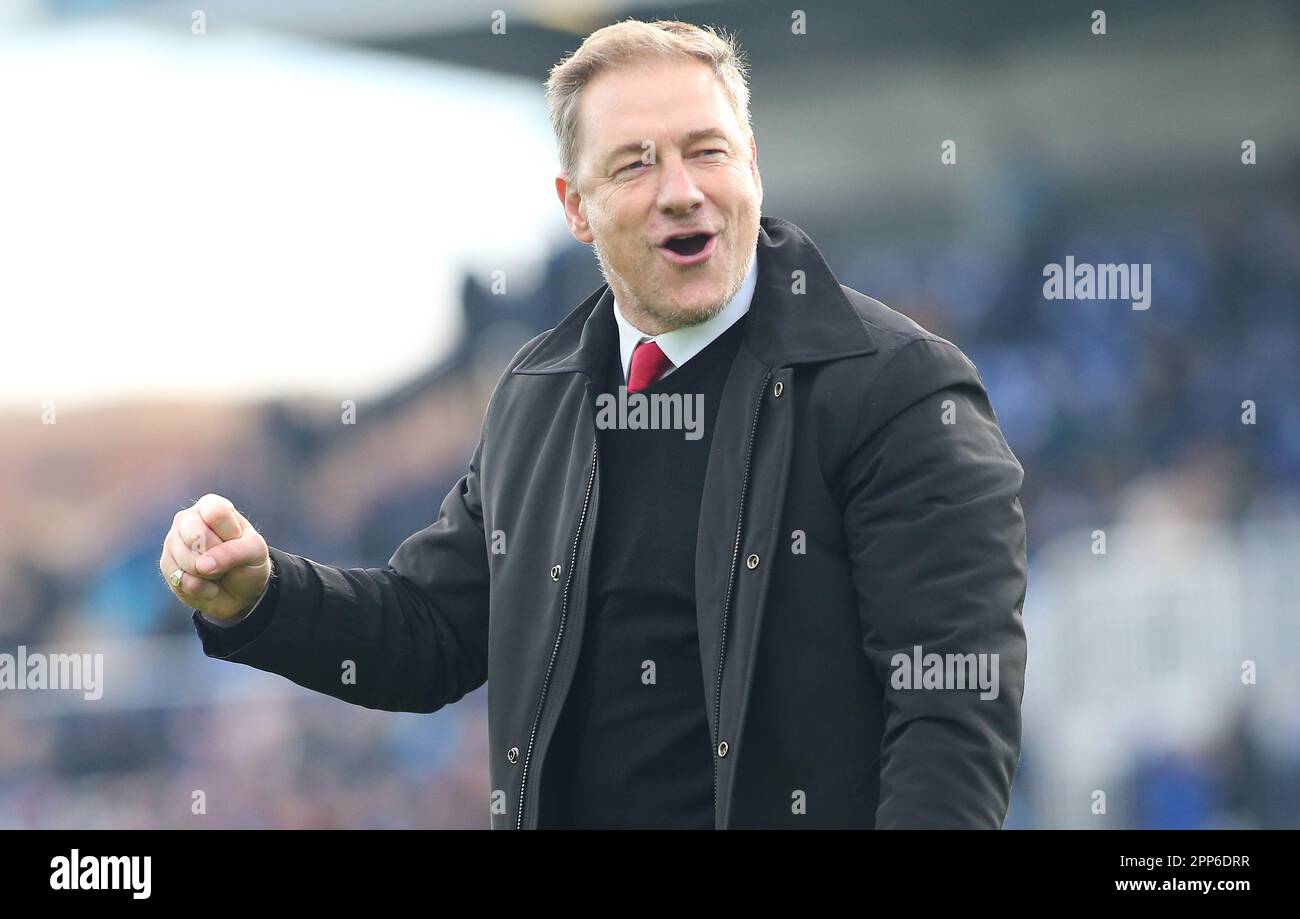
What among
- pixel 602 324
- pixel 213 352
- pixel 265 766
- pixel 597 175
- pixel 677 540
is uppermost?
pixel 213 352

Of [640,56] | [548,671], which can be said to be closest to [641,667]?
[548,671]

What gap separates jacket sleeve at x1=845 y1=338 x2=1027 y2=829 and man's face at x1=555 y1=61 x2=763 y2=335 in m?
0.33

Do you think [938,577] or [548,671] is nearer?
[938,577]

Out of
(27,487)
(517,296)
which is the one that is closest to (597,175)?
(517,296)

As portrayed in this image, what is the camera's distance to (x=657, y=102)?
204cm

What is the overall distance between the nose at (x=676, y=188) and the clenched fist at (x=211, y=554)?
71 centimetres

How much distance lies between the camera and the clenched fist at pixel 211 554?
192cm

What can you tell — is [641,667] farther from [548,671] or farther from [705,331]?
[705,331]

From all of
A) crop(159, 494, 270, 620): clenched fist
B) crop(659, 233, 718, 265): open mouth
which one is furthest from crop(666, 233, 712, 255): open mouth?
crop(159, 494, 270, 620): clenched fist

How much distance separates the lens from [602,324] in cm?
215

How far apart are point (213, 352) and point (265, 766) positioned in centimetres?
223

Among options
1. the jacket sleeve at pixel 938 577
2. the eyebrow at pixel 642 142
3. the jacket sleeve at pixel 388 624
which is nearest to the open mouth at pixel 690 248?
the eyebrow at pixel 642 142

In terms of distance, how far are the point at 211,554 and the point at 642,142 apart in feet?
2.65
